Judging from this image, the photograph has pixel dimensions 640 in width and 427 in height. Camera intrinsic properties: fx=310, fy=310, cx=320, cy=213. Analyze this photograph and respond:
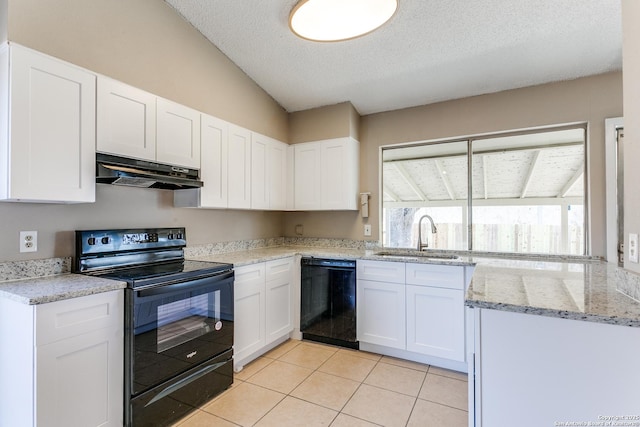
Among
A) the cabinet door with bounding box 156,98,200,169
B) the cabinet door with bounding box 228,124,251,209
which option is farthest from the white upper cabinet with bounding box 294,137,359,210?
the cabinet door with bounding box 156,98,200,169

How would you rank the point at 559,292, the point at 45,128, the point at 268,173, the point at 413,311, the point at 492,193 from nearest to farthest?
the point at 559,292
the point at 45,128
the point at 413,311
the point at 492,193
the point at 268,173

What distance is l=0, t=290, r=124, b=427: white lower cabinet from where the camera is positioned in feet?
4.66

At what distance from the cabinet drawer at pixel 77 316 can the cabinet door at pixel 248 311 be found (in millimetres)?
899

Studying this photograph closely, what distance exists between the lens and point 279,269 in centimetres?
300

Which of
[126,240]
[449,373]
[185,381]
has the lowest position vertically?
[449,373]

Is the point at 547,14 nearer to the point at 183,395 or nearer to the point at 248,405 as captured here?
the point at 248,405

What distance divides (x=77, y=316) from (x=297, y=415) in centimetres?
140

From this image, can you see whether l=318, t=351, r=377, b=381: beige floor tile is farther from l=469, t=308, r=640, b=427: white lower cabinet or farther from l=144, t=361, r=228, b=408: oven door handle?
l=469, t=308, r=640, b=427: white lower cabinet

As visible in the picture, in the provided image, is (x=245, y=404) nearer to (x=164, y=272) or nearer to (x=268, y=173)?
(x=164, y=272)

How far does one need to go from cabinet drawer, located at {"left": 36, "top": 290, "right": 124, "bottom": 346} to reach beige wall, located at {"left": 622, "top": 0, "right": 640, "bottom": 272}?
246cm

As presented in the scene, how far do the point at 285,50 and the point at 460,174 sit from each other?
2.15 metres

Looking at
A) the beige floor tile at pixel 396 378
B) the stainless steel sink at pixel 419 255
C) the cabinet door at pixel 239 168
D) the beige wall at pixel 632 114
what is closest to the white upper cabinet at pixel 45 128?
the cabinet door at pixel 239 168

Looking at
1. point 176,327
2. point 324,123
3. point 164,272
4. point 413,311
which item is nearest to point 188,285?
point 164,272

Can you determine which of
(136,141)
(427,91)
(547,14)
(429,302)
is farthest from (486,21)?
(136,141)
